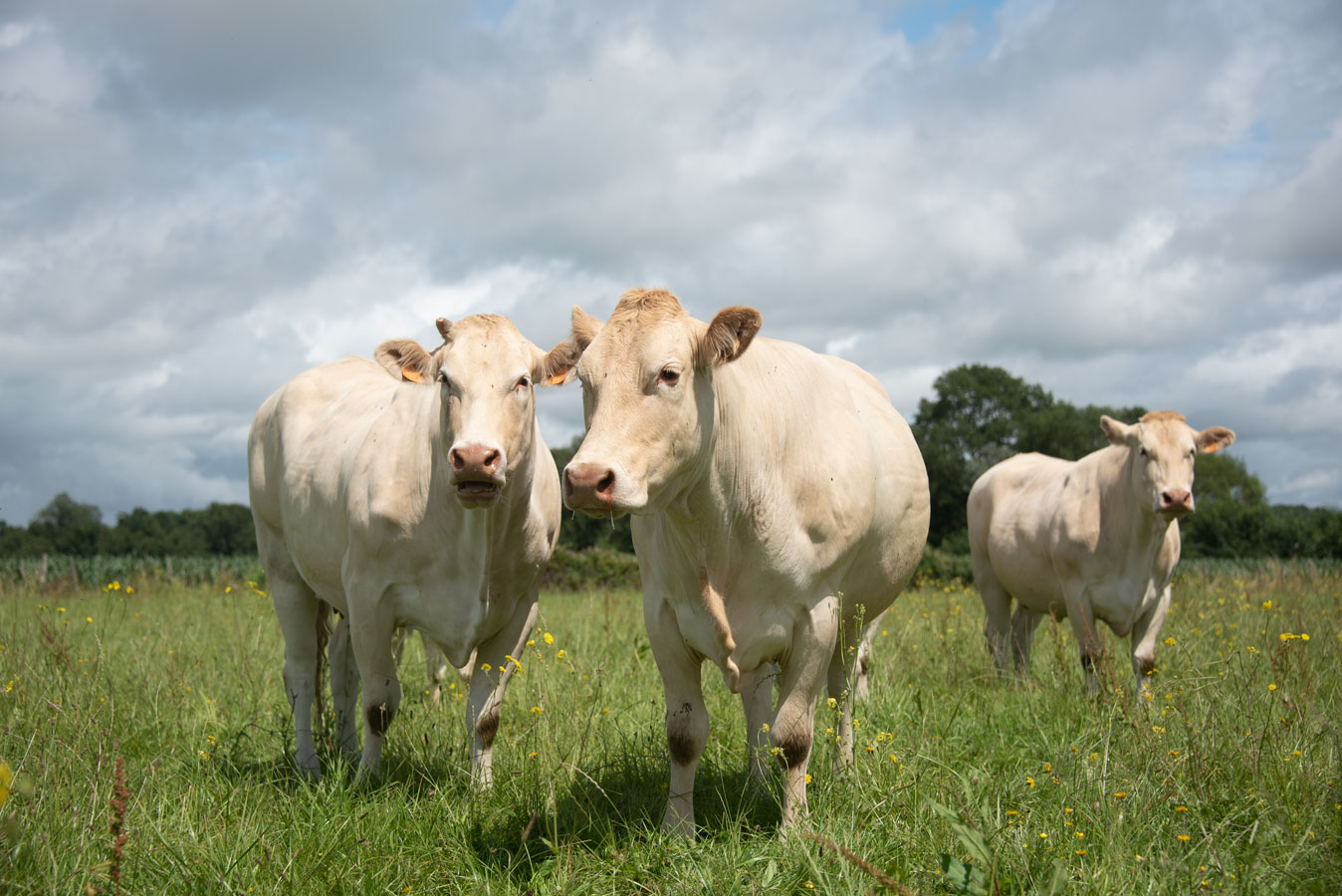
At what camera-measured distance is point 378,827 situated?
12.7 ft

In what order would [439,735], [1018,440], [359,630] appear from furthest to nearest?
[1018,440] < [439,735] < [359,630]

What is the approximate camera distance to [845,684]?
15.5 ft

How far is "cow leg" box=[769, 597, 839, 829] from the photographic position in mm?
3926

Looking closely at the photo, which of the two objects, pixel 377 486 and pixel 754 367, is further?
pixel 377 486

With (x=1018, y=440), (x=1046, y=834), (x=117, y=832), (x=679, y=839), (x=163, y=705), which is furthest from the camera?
(x=1018, y=440)

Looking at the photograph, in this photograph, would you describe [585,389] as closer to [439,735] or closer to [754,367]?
[754,367]

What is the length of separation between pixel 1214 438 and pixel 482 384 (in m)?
6.92

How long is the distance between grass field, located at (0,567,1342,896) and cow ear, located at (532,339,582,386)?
58.1 inches

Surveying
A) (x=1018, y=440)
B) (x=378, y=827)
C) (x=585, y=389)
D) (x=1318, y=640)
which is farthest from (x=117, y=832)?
(x=1018, y=440)

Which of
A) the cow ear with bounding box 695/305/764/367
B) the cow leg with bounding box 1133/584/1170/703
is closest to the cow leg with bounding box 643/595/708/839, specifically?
the cow ear with bounding box 695/305/764/367

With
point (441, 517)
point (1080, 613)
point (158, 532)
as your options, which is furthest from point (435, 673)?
point (158, 532)

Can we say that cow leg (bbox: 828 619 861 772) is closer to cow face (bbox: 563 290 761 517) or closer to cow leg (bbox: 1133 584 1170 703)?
cow face (bbox: 563 290 761 517)

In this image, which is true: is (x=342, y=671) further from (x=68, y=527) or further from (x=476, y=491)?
(x=68, y=527)

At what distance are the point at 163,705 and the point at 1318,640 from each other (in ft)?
28.2
